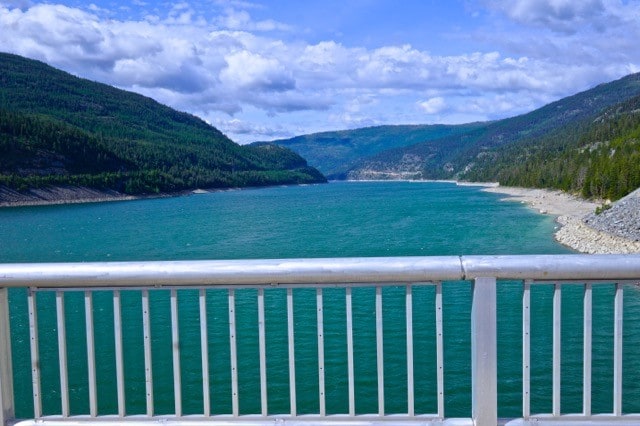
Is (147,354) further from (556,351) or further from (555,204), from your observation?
(555,204)

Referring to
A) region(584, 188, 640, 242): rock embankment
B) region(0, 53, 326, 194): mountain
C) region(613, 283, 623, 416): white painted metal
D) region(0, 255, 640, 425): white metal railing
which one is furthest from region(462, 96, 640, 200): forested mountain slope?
region(0, 53, 326, 194): mountain

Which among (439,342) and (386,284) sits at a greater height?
(386,284)

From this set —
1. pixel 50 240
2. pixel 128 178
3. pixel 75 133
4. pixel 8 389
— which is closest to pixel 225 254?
pixel 50 240

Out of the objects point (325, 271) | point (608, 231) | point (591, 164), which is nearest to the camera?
point (325, 271)

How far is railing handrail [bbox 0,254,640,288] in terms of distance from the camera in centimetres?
312

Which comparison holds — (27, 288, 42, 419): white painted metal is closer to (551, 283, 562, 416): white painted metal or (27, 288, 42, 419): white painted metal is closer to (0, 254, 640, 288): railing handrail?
(0, 254, 640, 288): railing handrail

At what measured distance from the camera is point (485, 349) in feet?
10.4

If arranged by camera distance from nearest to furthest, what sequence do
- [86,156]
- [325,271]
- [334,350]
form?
[325,271], [334,350], [86,156]

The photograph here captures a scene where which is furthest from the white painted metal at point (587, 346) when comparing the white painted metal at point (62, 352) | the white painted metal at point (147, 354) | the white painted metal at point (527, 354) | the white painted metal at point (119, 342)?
the white painted metal at point (62, 352)

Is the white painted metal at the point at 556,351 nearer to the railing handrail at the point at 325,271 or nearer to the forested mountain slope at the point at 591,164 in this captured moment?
the railing handrail at the point at 325,271

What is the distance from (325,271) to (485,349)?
36.5 inches

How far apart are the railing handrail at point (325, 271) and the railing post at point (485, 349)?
0.30 ft

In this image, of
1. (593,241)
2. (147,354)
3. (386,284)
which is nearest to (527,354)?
(386,284)

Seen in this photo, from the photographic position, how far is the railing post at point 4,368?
131 inches
